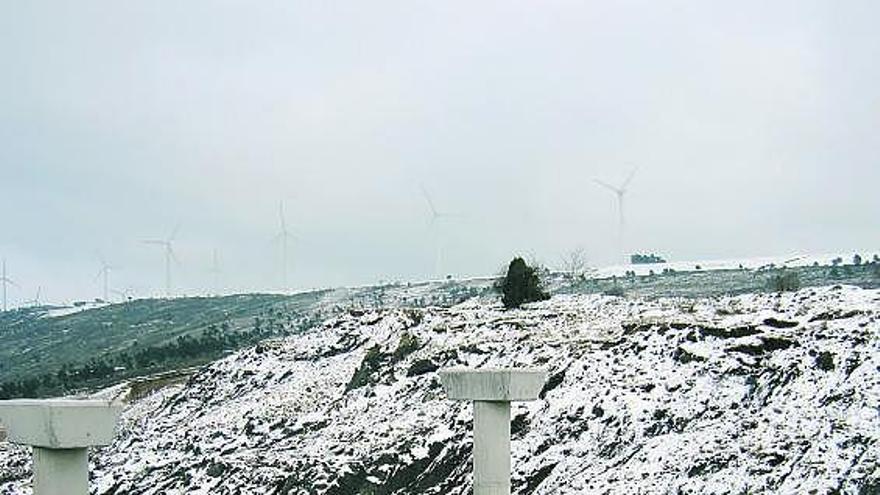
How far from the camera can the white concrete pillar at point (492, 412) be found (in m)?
21.1

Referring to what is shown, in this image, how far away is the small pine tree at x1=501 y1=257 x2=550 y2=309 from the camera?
50188mm

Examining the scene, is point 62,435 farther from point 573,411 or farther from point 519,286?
point 519,286

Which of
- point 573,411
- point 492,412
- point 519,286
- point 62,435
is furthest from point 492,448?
point 519,286

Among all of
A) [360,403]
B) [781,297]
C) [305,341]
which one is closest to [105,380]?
[305,341]

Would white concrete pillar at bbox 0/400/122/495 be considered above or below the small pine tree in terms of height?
below

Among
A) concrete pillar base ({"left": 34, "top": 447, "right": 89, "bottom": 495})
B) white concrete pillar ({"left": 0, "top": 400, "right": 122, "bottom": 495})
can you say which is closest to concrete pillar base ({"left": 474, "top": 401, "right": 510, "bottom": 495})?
Answer: white concrete pillar ({"left": 0, "top": 400, "right": 122, "bottom": 495})

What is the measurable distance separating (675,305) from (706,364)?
602 inches

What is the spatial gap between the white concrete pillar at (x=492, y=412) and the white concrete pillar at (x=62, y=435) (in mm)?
8508

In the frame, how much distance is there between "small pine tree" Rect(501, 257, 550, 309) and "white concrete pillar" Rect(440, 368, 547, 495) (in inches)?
1129

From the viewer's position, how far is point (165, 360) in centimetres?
11606

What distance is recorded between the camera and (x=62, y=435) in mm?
14320

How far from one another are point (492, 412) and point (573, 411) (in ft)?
27.0

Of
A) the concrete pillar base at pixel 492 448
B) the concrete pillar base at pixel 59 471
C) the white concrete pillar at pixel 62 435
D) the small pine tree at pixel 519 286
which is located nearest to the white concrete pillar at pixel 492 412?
the concrete pillar base at pixel 492 448

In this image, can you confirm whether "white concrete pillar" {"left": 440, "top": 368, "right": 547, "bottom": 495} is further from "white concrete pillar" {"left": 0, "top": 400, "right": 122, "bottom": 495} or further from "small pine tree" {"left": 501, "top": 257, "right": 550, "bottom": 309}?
"small pine tree" {"left": 501, "top": 257, "right": 550, "bottom": 309}
